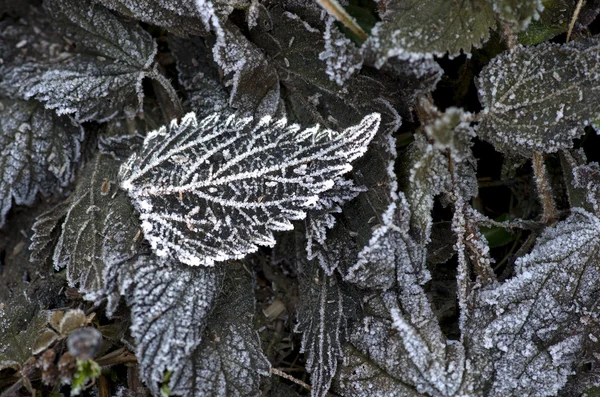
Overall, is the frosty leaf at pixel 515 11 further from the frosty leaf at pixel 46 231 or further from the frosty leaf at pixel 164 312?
the frosty leaf at pixel 46 231

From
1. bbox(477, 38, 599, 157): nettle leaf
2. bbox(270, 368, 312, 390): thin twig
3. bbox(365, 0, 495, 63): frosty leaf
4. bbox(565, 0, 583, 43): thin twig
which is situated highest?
bbox(565, 0, 583, 43): thin twig

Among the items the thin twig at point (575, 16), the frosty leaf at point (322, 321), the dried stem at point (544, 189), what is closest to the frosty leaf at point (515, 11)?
the thin twig at point (575, 16)

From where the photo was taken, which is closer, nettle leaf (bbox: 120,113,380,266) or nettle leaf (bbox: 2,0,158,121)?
nettle leaf (bbox: 120,113,380,266)

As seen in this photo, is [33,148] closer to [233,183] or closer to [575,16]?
[233,183]

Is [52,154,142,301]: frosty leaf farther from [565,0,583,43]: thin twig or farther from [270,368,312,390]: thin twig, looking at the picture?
[565,0,583,43]: thin twig

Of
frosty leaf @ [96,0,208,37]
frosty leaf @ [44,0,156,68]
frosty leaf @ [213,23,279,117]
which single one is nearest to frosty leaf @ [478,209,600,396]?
frosty leaf @ [213,23,279,117]

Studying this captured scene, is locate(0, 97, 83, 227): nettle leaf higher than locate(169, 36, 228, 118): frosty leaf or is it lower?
lower

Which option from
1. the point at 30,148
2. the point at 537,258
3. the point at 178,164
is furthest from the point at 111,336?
the point at 537,258
